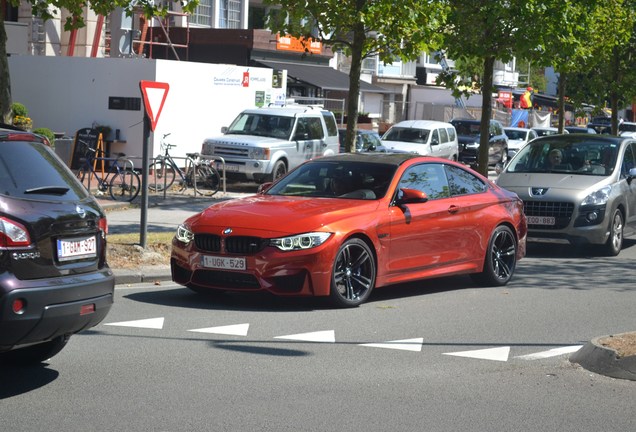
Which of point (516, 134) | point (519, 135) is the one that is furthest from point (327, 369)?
point (516, 134)

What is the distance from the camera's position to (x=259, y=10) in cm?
5072

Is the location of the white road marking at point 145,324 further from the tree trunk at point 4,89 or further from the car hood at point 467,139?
the car hood at point 467,139

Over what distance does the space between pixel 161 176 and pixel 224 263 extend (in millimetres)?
Answer: 14680

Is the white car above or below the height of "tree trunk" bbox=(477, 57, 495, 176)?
below

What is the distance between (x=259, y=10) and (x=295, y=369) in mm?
44205

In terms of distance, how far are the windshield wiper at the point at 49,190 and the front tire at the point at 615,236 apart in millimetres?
10888

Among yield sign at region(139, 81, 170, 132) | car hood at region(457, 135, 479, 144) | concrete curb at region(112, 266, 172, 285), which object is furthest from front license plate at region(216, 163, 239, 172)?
car hood at region(457, 135, 479, 144)

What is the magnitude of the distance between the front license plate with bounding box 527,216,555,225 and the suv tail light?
10723 millimetres

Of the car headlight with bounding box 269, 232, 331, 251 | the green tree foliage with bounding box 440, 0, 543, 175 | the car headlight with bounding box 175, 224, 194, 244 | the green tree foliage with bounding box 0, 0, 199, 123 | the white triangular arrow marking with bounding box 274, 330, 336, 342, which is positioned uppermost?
the green tree foliage with bounding box 440, 0, 543, 175

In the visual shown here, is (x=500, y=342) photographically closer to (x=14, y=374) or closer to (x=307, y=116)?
(x=14, y=374)

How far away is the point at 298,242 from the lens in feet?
33.5

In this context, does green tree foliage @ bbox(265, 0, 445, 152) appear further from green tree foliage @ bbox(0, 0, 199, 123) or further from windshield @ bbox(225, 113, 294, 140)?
windshield @ bbox(225, 113, 294, 140)

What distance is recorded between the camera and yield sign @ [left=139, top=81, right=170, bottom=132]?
1362 cm

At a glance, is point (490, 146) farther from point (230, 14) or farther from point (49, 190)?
point (49, 190)
